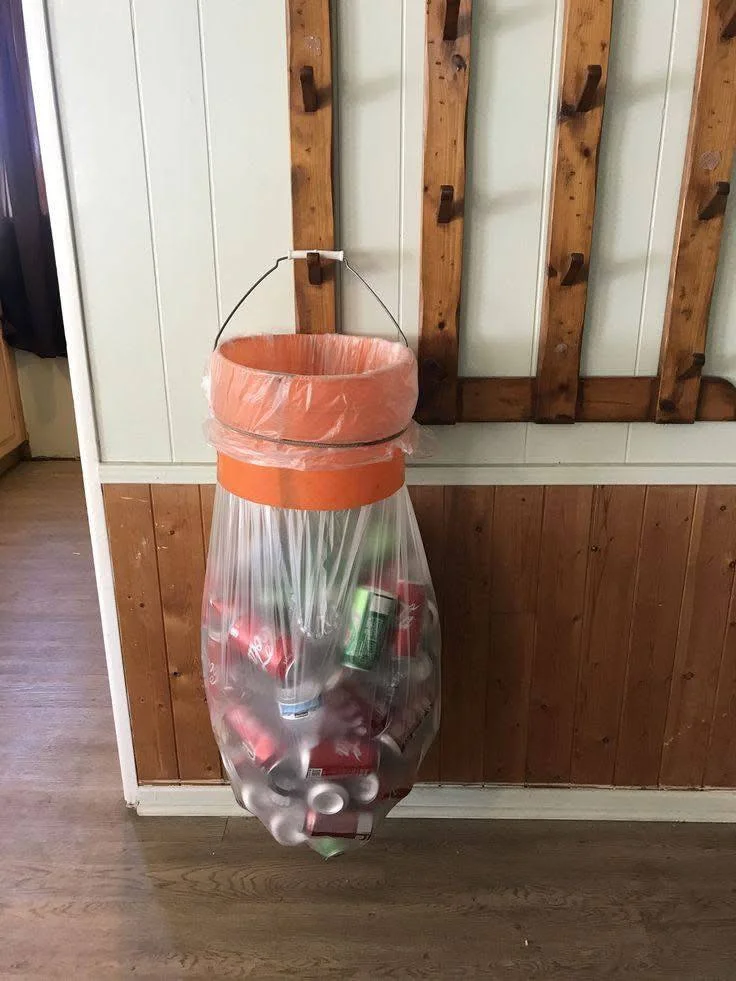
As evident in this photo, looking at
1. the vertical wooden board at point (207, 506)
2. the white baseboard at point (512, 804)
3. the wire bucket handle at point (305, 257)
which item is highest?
the wire bucket handle at point (305, 257)

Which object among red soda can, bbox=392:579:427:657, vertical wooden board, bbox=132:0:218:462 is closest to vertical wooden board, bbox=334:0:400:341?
vertical wooden board, bbox=132:0:218:462

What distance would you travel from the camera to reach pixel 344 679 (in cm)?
124

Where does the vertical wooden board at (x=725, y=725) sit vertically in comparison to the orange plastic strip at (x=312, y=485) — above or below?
→ below

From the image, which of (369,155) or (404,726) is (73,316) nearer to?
(369,155)

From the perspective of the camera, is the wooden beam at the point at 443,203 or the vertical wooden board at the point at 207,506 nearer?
the wooden beam at the point at 443,203

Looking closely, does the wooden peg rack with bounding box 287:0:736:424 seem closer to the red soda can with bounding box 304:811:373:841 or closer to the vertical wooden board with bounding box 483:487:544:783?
the vertical wooden board with bounding box 483:487:544:783

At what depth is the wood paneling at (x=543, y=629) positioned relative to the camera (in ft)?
4.85

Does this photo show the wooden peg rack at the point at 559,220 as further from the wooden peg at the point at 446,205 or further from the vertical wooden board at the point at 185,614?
the vertical wooden board at the point at 185,614

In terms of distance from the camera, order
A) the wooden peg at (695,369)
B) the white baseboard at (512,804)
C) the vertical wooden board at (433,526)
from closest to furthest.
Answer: the wooden peg at (695,369)
the vertical wooden board at (433,526)
the white baseboard at (512,804)

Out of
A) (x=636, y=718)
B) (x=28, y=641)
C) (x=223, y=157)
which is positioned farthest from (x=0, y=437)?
(x=636, y=718)

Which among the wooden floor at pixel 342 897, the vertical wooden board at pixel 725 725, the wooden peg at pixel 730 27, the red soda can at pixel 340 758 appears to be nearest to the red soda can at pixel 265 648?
the red soda can at pixel 340 758

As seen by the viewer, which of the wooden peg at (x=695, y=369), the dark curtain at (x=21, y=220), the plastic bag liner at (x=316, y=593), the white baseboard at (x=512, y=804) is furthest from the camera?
the dark curtain at (x=21, y=220)

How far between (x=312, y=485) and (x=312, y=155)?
517 millimetres

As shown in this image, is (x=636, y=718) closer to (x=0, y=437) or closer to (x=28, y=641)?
(x=28, y=641)
